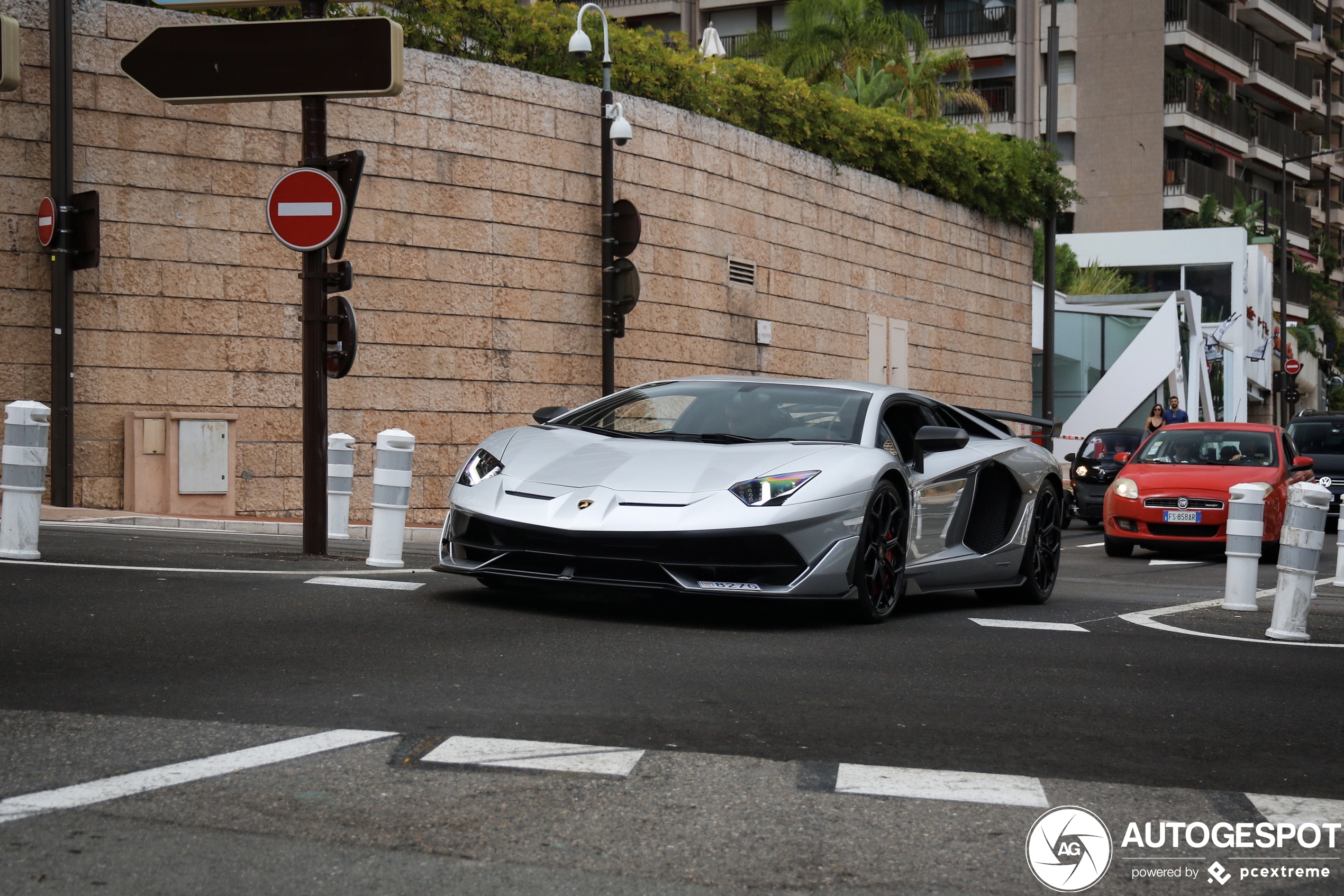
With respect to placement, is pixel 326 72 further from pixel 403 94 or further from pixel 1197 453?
pixel 1197 453

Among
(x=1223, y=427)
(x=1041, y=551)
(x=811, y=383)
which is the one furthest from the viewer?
(x=1223, y=427)

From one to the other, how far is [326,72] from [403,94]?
6603mm

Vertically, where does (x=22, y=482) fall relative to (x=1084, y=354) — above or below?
below

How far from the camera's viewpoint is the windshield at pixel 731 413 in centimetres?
812

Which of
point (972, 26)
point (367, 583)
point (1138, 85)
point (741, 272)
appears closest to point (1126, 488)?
point (741, 272)

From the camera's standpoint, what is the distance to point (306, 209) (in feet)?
33.3

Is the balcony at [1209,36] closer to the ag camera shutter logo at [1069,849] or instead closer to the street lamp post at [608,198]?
the street lamp post at [608,198]

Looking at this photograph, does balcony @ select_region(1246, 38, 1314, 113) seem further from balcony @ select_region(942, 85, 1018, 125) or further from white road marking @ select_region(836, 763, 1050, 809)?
white road marking @ select_region(836, 763, 1050, 809)

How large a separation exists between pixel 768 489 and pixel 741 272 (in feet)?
45.3

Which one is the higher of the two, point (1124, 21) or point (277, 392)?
point (1124, 21)

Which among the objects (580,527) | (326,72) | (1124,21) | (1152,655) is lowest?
(1152,655)

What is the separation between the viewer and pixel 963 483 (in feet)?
29.3

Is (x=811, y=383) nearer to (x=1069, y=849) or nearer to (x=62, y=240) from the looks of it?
(x=1069, y=849)

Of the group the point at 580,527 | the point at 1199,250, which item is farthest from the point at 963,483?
the point at 1199,250
